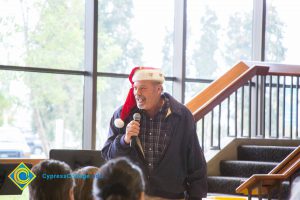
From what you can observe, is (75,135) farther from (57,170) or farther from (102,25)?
(57,170)

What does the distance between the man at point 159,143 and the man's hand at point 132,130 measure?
0.05 m

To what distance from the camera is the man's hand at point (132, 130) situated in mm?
3436

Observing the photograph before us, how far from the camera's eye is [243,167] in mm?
7027

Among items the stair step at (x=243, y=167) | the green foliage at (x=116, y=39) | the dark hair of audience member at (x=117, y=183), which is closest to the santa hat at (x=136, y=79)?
the dark hair of audience member at (x=117, y=183)

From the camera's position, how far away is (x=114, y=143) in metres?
3.54

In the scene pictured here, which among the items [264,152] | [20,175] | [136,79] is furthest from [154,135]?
[264,152]

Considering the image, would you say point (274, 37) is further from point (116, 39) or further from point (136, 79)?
point (136, 79)

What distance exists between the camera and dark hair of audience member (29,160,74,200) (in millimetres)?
2391

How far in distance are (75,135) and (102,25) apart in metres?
1.38

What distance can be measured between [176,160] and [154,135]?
187mm

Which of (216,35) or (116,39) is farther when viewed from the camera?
(216,35)

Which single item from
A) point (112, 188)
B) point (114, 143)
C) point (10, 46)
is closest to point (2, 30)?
point (10, 46)

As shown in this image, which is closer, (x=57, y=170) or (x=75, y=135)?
(x=57, y=170)

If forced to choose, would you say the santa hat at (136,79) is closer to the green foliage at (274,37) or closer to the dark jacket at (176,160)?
the dark jacket at (176,160)
